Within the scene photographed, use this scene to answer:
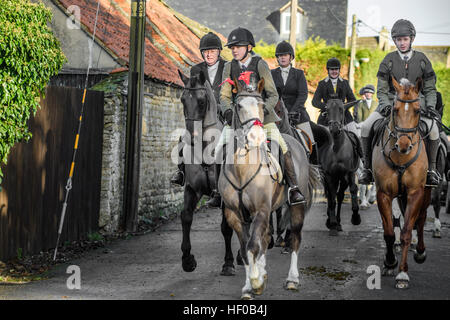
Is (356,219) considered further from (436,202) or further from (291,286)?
(291,286)

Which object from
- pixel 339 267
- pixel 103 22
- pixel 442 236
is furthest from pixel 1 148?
pixel 442 236

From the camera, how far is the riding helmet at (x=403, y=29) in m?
9.18

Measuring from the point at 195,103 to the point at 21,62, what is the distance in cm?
234

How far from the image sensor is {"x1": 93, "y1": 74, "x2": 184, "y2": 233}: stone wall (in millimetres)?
12469

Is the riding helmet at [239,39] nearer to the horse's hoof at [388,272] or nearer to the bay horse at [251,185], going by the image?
the bay horse at [251,185]

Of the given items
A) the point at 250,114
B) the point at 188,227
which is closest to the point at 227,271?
the point at 188,227

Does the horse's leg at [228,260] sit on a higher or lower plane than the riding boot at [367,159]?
lower

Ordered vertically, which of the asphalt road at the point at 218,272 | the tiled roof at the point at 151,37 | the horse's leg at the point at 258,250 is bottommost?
the asphalt road at the point at 218,272

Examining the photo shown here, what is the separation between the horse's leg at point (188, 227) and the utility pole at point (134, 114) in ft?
12.1

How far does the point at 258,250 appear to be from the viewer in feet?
23.3

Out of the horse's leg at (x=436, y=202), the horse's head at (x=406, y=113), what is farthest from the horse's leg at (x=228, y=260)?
the horse's leg at (x=436, y=202)

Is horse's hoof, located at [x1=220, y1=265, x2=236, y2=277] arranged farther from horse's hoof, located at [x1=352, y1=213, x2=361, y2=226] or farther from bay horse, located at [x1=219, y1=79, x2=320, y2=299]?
horse's hoof, located at [x1=352, y1=213, x2=361, y2=226]

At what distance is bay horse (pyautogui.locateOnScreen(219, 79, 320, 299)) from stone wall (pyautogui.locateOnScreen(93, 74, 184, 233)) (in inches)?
207

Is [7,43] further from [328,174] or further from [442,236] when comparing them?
[442,236]
